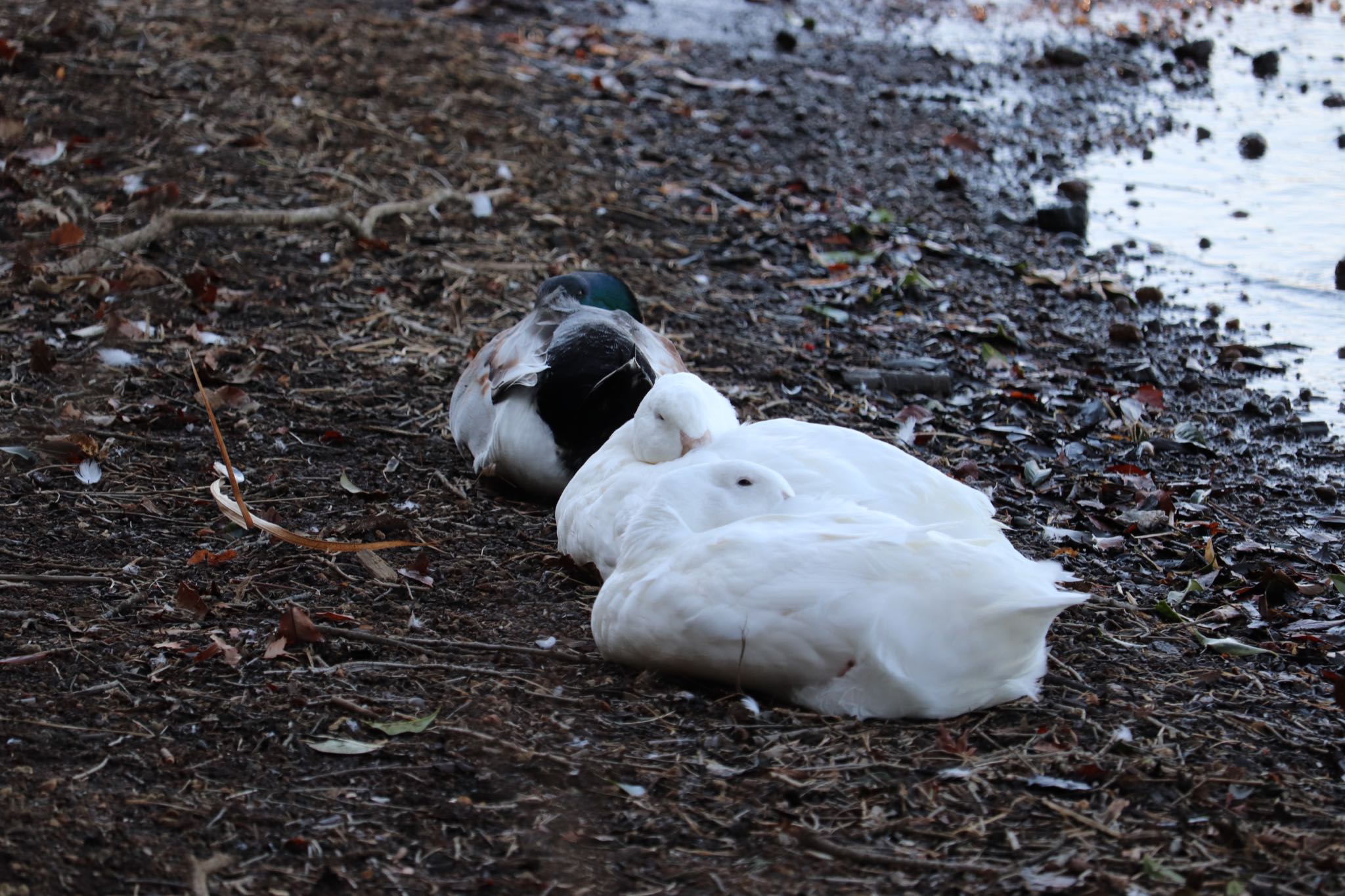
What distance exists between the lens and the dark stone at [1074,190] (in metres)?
7.33

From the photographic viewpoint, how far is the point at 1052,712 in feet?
9.27

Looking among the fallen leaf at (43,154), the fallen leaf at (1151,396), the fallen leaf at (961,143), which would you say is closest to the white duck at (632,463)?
the fallen leaf at (1151,396)

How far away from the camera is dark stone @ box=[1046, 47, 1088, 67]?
9883 mm

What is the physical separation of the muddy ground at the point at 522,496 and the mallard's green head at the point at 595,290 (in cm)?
57

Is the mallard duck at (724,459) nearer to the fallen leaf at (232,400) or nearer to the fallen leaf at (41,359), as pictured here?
the fallen leaf at (232,400)

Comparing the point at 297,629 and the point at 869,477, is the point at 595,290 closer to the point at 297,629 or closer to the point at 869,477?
the point at 869,477

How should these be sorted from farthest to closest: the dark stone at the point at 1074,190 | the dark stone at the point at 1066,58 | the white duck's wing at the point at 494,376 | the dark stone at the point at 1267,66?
the dark stone at the point at 1066,58
the dark stone at the point at 1267,66
the dark stone at the point at 1074,190
the white duck's wing at the point at 494,376

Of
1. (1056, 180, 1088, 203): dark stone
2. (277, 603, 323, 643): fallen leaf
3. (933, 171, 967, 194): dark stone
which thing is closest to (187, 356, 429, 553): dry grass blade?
(277, 603, 323, 643): fallen leaf

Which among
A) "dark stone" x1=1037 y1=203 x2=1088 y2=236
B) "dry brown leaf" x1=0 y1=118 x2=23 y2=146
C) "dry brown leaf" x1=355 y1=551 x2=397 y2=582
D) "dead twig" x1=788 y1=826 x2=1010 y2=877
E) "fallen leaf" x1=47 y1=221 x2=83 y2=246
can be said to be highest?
"dark stone" x1=1037 y1=203 x2=1088 y2=236

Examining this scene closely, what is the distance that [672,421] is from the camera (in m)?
3.57

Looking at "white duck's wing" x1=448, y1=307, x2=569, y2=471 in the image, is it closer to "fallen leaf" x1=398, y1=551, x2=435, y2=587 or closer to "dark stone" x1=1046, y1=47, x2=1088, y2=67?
"fallen leaf" x1=398, y1=551, x2=435, y2=587

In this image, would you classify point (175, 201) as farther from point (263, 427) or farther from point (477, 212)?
point (263, 427)

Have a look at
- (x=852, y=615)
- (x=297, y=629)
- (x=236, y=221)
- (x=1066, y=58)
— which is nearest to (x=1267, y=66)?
(x=1066, y=58)

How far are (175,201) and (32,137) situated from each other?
43.6 inches
